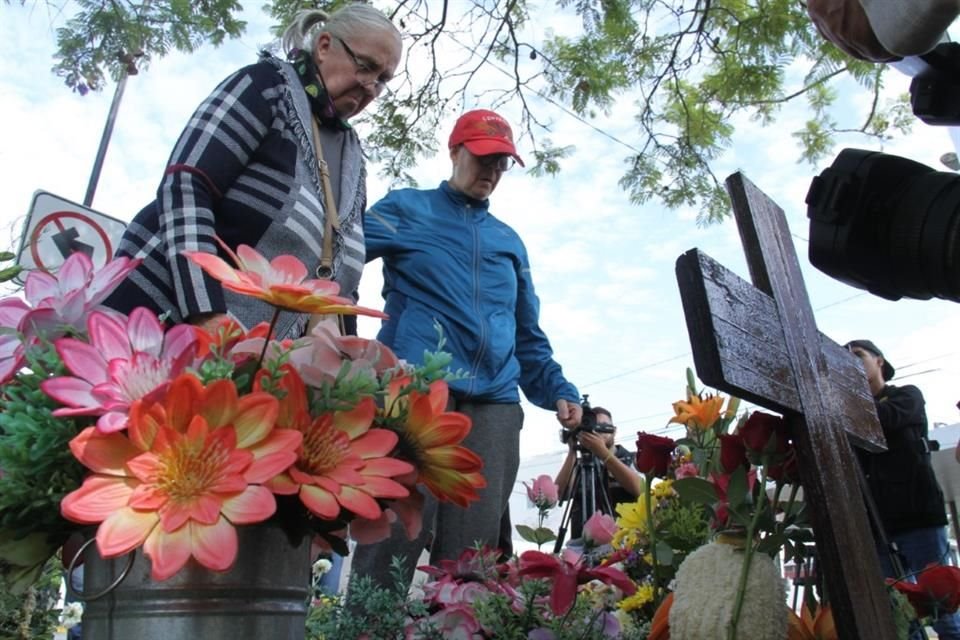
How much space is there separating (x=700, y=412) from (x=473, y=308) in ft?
3.00

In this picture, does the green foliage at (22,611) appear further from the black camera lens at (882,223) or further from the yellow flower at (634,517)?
the black camera lens at (882,223)

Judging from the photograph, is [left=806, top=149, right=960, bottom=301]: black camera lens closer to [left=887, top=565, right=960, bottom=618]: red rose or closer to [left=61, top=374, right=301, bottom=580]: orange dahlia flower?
[left=887, top=565, right=960, bottom=618]: red rose

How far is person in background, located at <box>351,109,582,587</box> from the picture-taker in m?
2.03

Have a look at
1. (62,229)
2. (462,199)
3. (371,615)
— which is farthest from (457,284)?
(62,229)

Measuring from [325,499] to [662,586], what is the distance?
0.74 meters

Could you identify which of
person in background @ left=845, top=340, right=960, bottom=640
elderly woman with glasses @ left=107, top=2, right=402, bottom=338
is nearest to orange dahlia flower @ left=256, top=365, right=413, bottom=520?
elderly woman with glasses @ left=107, top=2, right=402, bottom=338

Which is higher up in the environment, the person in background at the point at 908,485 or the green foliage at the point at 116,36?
the green foliage at the point at 116,36

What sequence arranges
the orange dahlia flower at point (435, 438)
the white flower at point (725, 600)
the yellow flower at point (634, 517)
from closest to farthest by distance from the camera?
the orange dahlia flower at point (435, 438), the white flower at point (725, 600), the yellow flower at point (634, 517)

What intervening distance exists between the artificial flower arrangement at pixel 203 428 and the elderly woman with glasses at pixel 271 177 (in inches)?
20.6

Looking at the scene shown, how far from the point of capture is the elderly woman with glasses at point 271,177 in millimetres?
1354

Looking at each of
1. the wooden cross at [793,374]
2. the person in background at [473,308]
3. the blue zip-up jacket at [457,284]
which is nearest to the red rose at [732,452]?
the wooden cross at [793,374]

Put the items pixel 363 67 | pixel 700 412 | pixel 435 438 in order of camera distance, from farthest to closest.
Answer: pixel 363 67 → pixel 700 412 → pixel 435 438

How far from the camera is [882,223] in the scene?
111 centimetres

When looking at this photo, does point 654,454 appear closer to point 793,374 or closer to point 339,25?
point 793,374
